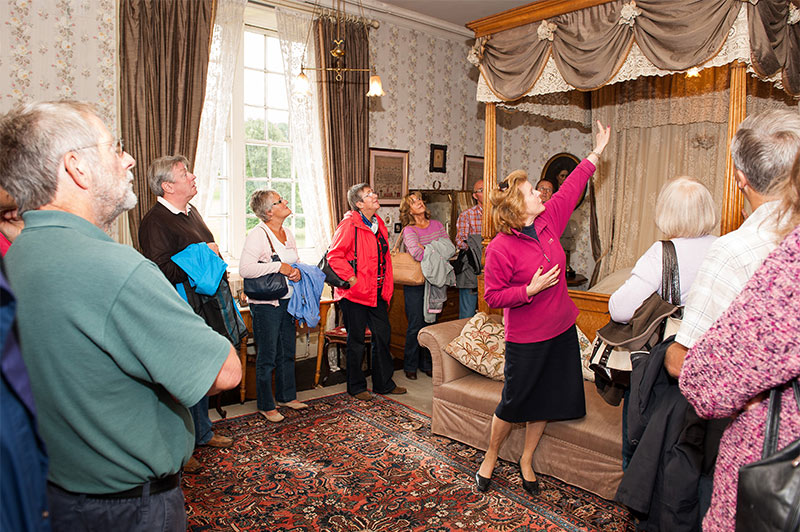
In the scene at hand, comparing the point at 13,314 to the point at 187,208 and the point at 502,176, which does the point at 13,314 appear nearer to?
the point at 187,208

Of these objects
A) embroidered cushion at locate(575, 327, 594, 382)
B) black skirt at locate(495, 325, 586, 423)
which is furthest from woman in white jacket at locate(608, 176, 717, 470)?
embroidered cushion at locate(575, 327, 594, 382)

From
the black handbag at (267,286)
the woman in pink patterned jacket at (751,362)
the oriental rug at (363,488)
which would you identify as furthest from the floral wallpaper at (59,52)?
the woman in pink patterned jacket at (751,362)

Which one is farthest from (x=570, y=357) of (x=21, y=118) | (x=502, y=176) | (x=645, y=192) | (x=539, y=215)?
(x=502, y=176)

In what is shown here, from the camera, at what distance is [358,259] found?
4.78 metres

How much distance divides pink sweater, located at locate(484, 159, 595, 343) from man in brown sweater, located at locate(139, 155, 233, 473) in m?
1.83

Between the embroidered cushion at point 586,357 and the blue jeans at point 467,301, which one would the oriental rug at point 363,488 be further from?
the blue jeans at point 467,301

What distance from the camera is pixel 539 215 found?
3.11 m

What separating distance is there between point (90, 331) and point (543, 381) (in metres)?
2.41

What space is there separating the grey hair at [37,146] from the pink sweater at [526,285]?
7.09 feet

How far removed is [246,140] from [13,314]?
17.2 feet

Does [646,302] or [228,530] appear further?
[228,530]

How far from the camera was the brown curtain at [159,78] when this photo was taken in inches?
180

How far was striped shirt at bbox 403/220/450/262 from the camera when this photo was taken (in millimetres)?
5523

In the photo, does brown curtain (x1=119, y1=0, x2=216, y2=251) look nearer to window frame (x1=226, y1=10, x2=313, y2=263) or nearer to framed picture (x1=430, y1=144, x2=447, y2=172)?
window frame (x1=226, y1=10, x2=313, y2=263)
